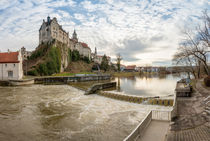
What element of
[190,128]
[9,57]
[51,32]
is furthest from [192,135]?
[51,32]

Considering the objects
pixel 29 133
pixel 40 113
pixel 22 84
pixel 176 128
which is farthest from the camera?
pixel 22 84

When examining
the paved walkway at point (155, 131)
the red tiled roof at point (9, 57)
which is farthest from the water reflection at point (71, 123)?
the red tiled roof at point (9, 57)

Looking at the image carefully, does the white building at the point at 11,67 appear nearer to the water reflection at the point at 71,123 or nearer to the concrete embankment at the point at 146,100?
the water reflection at the point at 71,123

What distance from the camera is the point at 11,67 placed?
41.4m

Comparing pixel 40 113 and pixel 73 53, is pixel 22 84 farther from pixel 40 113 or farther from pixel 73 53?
pixel 73 53

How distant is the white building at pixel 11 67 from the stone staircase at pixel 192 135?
45575 mm

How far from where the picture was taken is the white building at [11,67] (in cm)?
4112

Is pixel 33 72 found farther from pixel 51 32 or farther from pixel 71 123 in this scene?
pixel 71 123

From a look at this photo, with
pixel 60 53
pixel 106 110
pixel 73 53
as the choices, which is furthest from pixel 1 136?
pixel 73 53

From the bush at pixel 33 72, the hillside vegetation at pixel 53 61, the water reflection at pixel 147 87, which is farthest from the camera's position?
the hillside vegetation at pixel 53 61

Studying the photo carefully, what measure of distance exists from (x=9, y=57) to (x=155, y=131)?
Answer: 48.7 m

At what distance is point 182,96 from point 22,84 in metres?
40.1

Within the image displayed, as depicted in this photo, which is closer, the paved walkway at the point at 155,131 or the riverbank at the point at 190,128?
the riverbank at the point at 190,128

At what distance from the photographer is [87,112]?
1523 cm
